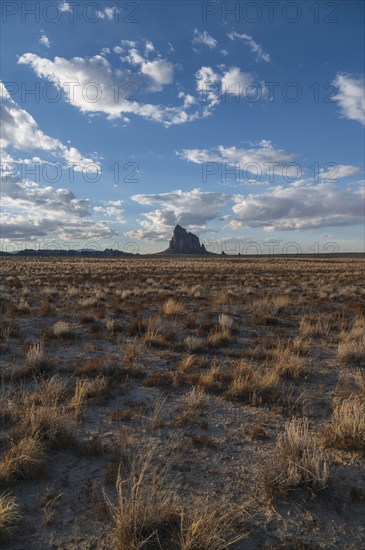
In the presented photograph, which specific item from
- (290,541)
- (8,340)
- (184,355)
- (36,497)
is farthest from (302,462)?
(8,340)

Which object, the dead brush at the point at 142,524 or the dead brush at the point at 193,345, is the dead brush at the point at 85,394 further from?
the dead brush at the point at 193,345

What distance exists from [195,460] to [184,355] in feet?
14.5

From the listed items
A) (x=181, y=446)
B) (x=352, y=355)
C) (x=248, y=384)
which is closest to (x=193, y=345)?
(x=248, y=384)

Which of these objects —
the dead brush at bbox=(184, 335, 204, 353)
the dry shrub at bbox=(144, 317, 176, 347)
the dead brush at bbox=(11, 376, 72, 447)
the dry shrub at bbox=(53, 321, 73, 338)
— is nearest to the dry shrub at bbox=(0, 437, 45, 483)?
the dead brush at bbox=(11, 376, 72, 447)

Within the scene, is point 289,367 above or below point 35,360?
below

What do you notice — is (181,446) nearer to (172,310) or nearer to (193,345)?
(193,345)

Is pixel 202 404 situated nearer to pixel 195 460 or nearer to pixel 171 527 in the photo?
pixel 195 460

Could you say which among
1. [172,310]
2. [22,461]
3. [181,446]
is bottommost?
[181,446]

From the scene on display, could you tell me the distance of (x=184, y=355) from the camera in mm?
8797

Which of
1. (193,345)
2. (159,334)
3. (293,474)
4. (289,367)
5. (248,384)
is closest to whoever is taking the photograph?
(293,474)

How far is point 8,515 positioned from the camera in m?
3.20

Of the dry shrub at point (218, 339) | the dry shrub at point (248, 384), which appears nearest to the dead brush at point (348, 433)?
the dry shrub at point (248, 384)

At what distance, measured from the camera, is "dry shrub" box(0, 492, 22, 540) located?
10.2ft

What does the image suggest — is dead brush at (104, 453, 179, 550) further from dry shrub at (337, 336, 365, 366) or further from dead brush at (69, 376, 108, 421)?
dry shrub at (337, 336, 365, 366)
